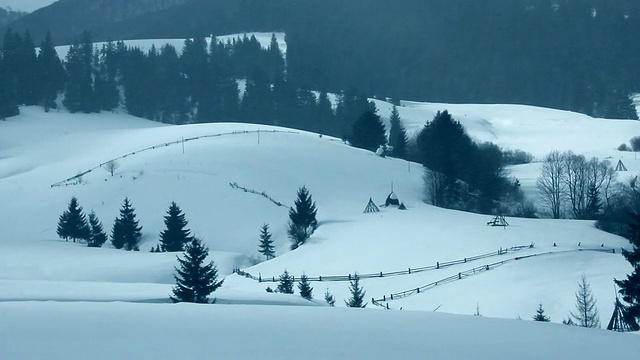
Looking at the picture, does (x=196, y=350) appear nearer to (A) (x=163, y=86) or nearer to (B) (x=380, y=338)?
(B) (x=380, y=338)

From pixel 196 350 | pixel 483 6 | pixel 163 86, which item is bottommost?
pixel 196 350

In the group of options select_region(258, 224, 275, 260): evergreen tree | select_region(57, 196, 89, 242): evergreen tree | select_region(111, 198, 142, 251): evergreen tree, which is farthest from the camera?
select_region(57, 196, 89, 242): evergreen tree

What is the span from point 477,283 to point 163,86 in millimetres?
63550

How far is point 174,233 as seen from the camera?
36.3 meters

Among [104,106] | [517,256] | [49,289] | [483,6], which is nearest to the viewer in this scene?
[49,289]

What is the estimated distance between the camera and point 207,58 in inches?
3556

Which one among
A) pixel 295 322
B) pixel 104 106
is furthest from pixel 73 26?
pixel 295 322

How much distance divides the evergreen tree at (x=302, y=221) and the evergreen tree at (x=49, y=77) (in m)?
44.8

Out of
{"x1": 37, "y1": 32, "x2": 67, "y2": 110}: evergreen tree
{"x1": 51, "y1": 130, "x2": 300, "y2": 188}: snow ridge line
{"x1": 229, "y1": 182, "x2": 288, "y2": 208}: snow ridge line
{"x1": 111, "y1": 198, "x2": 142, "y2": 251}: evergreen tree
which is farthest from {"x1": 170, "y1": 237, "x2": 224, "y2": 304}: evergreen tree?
{"x1": 37, "y1": 32, "x2": 67, "y2": 110}: evergreen tree

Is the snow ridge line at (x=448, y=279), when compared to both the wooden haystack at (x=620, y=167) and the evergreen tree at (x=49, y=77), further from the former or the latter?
the evergreen tree at (x=49, y=77)

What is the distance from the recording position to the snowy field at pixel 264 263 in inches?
406

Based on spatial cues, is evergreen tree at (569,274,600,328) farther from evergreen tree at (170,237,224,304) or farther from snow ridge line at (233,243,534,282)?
evergreen tree at (170,237,224,304)

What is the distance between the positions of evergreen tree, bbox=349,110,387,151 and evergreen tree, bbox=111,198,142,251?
2240cm

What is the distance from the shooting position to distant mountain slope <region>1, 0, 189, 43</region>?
514 ft
